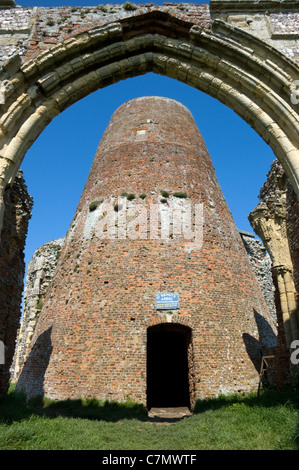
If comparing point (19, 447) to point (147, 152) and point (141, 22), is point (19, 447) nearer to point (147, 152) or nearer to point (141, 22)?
point (141, 22)

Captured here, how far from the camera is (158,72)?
591 cm

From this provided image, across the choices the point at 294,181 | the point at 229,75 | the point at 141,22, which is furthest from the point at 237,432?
the point at 141,22

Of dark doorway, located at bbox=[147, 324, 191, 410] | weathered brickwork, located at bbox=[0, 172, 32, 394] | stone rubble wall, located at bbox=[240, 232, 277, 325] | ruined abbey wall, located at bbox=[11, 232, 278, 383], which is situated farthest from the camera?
stone rubble wall, located at bbox=[240, 232, 277, 325]

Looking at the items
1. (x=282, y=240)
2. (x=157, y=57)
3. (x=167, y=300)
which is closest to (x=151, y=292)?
(x=167, y=300)

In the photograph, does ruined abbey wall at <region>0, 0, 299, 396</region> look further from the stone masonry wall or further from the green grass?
the stone masonry wall

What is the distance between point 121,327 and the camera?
366 inches

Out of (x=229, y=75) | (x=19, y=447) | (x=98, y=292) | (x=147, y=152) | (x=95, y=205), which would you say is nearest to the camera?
(x=19, y=447)

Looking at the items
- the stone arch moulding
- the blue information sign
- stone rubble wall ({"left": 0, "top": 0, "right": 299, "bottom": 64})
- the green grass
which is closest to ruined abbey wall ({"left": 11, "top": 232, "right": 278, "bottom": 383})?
the blue information sign

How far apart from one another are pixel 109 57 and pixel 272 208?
455 centimetres

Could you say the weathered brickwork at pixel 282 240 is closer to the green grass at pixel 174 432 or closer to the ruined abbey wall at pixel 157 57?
the ruined abbey wall at pixel 157 57

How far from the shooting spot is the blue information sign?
9586mm

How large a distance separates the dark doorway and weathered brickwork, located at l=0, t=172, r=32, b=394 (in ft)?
17.8

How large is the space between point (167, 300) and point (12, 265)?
14.8 feet

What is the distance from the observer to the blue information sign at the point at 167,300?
31.4ft
